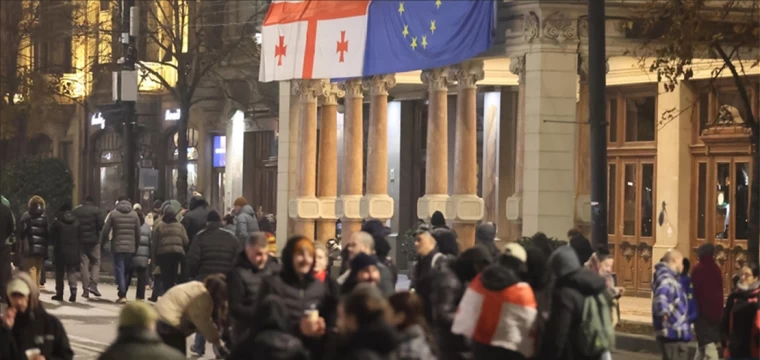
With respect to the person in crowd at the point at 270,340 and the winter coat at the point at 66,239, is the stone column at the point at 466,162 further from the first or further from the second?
the person in crowd at the point at 270,340

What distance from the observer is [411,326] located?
9656 mm

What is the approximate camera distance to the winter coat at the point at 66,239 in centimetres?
2848

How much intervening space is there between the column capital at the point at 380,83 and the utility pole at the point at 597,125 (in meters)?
10.9

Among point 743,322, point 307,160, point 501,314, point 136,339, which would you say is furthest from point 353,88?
point 136,339

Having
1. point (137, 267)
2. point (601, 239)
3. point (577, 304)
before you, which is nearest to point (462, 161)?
point (137, 267)

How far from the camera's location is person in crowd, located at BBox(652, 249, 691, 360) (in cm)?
1559

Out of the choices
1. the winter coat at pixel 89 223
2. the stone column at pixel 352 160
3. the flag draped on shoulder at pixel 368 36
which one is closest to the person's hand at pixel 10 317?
the flag draped on shoulder at pixel 368 36

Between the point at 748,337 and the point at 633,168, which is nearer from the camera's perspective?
the point at 748,337

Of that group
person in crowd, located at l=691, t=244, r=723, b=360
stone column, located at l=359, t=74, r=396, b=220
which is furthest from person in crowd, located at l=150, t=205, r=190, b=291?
person in crowd, located at l=691, t=244, r=723, b=360

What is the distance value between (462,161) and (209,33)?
16.6 meters

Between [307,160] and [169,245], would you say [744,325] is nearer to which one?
[169,245]

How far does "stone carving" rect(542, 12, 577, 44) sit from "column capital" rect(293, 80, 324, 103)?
7839 millimetres

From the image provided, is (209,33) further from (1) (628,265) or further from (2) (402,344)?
(2) (402,344)

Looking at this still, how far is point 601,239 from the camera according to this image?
21.7m
